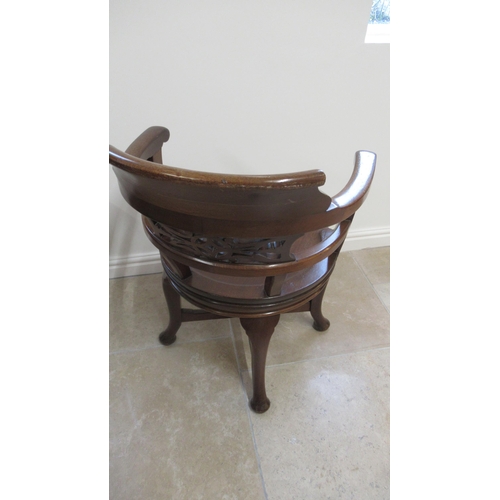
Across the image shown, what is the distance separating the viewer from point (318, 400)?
134 cm

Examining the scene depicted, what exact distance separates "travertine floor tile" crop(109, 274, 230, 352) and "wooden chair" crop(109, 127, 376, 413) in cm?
29

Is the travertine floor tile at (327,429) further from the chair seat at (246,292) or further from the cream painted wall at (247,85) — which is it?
the cream painted wall at (247,85)

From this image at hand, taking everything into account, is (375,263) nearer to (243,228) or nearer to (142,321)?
(142,321)

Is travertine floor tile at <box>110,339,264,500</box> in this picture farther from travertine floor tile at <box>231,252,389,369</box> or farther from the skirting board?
the skirting board

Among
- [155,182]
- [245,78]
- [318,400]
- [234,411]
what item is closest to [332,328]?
[318,400]

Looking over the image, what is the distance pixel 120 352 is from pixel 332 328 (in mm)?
837

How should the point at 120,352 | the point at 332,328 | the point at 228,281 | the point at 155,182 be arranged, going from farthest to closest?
the point at 332,328 < the point at 120,352 < the point at 228,281 < the point at 155,182

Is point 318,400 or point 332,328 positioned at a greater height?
point 332,328

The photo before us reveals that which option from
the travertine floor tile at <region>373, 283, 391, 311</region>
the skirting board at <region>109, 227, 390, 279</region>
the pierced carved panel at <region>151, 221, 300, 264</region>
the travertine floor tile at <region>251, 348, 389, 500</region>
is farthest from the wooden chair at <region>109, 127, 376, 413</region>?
the travertine floor tile at <region>373, 283, 391, 311</region>

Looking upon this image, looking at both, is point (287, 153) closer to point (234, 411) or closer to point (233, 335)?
point (233, 335)

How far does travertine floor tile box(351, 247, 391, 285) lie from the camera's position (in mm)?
1863

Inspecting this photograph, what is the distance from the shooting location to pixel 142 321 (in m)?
1.63

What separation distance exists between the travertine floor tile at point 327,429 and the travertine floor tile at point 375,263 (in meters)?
0.45
